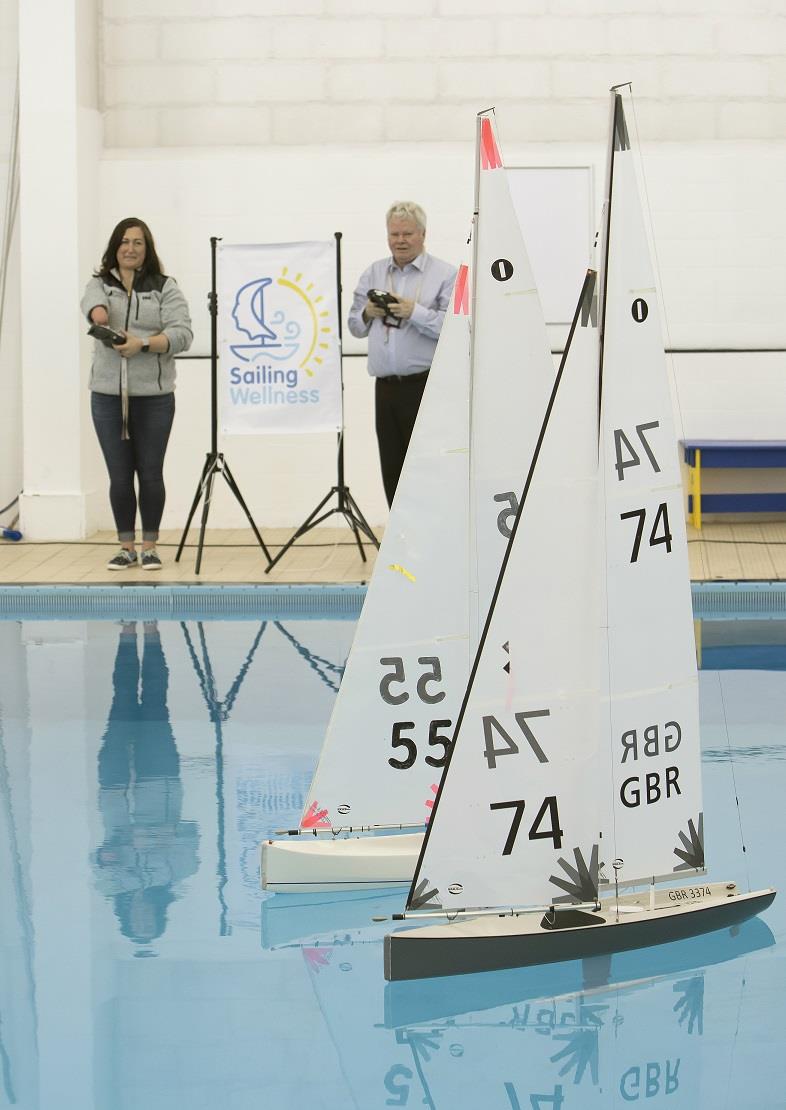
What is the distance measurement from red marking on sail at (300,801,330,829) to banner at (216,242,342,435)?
3.62 metres

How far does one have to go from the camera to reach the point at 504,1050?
2.89 meters

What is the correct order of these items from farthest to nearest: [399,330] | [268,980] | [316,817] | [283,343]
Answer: [283,343], [399,330], [316,817], [268,980]

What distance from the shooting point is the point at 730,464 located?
27.5 feet

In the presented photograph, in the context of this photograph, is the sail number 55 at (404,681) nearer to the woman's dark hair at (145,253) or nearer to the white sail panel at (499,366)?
the white sail panel at (499,366)

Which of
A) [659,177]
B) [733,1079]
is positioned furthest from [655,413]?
[659,177]

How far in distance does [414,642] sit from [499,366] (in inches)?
24.6

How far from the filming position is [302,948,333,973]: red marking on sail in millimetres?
3258

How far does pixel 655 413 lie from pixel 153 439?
435cm

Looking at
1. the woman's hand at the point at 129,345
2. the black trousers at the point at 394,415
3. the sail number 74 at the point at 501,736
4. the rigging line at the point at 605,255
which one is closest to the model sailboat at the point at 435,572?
the rigging line at the point at 605,255

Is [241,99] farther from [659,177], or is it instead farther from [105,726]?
[105,726]

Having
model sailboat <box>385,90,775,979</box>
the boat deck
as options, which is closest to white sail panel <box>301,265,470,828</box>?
model sailboat <box>385,90,775,979</box>

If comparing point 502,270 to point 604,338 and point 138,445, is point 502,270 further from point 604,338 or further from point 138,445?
point 138,445

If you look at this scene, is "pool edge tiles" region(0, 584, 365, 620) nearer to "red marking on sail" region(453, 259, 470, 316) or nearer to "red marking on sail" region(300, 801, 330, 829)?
"red marking on sail" region(300, 801, 330, 829)

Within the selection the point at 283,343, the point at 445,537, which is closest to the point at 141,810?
the point at 445,537
